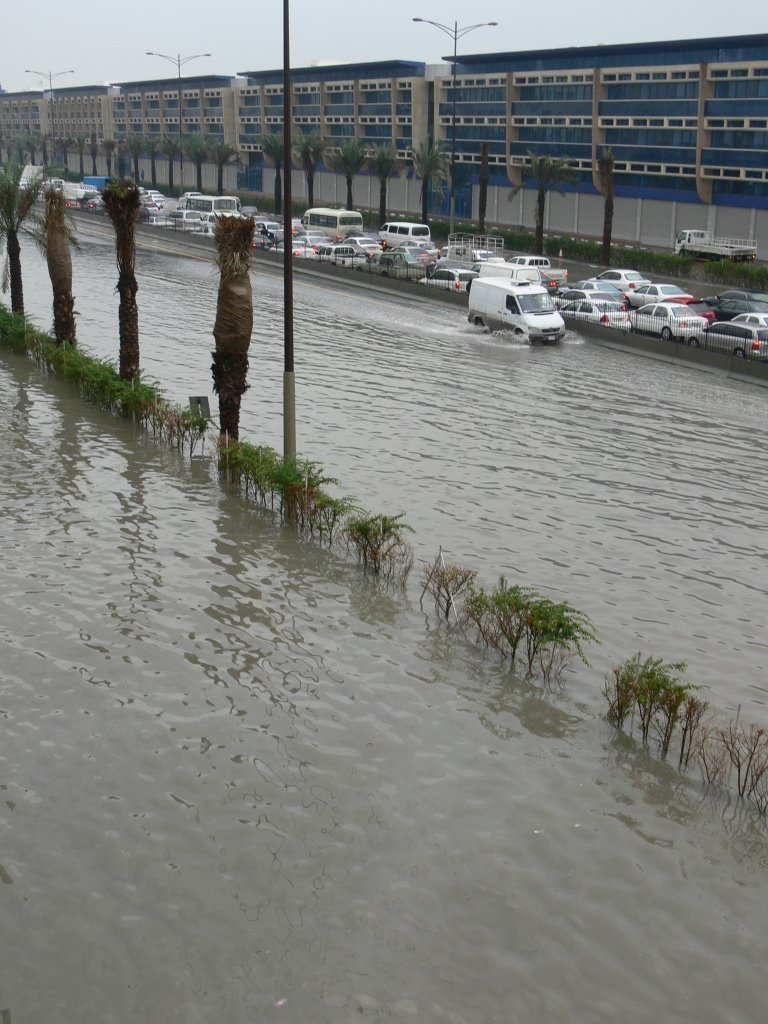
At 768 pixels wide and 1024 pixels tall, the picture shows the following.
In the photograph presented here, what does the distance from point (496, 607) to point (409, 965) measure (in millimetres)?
6088

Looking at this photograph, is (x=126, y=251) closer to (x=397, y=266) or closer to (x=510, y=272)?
(x=510, y=272)

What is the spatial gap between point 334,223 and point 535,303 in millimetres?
33063

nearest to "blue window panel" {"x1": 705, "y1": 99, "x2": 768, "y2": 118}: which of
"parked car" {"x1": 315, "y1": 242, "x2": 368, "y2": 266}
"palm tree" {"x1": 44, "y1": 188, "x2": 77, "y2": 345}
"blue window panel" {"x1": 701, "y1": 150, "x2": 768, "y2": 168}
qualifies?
"blue window panel" {"x1": 701, "y1": 150, "x2": 768, "y2": 168}

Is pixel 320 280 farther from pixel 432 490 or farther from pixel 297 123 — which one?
pixel 297 123

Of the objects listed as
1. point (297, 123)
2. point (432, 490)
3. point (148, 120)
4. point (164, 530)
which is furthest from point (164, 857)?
point (148, 120)

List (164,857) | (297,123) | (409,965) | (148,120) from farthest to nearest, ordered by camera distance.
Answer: (148,120)
(297,123)
(164,857)
(409,965)

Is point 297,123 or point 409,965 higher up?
point 297,123

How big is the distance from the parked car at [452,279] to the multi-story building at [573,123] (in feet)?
74.9

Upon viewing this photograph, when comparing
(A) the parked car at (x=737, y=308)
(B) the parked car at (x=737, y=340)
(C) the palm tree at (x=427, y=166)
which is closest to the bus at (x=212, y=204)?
(C) the palm tree at (x=427, y=166)

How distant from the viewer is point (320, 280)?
53.7m

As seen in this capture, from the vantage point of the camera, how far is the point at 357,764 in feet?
34.9

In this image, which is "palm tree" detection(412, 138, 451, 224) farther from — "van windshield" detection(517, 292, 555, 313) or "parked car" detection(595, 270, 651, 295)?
"van windshield" detection(517, 292, 555, 313)

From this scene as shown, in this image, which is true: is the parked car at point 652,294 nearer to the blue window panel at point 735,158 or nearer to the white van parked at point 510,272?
the white van parked at point 510,272

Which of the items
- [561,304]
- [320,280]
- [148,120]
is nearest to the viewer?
[561,304]
